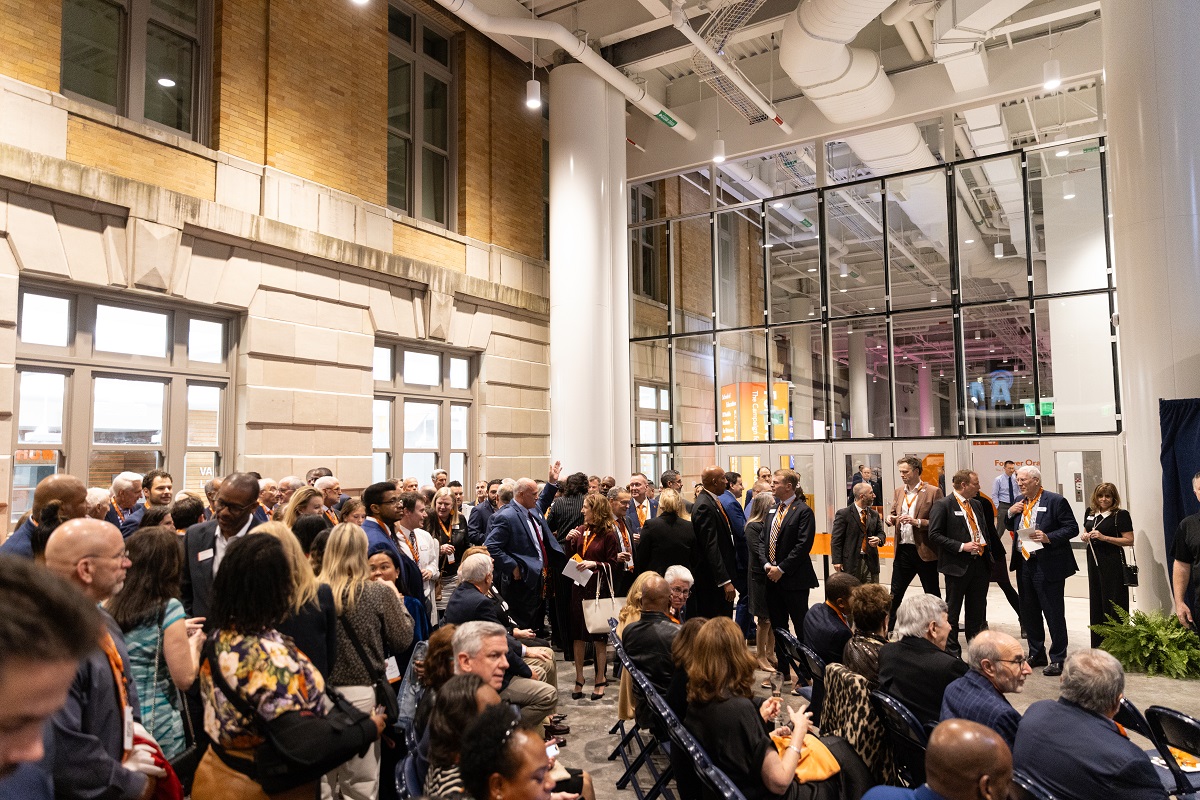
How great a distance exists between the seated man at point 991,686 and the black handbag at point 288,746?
2.38 meters

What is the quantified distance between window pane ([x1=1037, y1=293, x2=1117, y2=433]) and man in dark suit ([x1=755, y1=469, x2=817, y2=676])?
738 centimetres

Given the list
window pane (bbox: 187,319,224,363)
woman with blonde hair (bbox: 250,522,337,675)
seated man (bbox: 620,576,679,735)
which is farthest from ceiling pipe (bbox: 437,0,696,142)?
woman with blonde hair (bbox: 250,522,337,675)

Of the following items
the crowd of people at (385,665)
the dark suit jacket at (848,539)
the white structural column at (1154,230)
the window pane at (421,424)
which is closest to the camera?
the crowd of people at (385,665)

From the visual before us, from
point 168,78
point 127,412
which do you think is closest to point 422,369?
point 127,412

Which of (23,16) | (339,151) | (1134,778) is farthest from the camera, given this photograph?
(339,151)

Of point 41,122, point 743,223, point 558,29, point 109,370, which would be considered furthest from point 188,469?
point 743,223

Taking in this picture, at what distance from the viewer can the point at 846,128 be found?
46.0 ft

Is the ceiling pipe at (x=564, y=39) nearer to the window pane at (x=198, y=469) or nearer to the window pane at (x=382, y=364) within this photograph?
the window pane at (x=382, y=364)

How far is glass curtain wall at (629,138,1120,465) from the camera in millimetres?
12258

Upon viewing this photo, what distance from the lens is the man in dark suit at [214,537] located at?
411 centimetres

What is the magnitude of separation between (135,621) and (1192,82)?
923 centimetres

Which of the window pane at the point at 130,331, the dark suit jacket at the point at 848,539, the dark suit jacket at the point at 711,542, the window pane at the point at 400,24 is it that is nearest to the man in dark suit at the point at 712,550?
the dark suit jacket at the point at 711,542

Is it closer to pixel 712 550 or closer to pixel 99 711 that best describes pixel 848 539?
pixel 712 550

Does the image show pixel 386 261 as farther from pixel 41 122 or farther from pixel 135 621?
pixel 135 621
